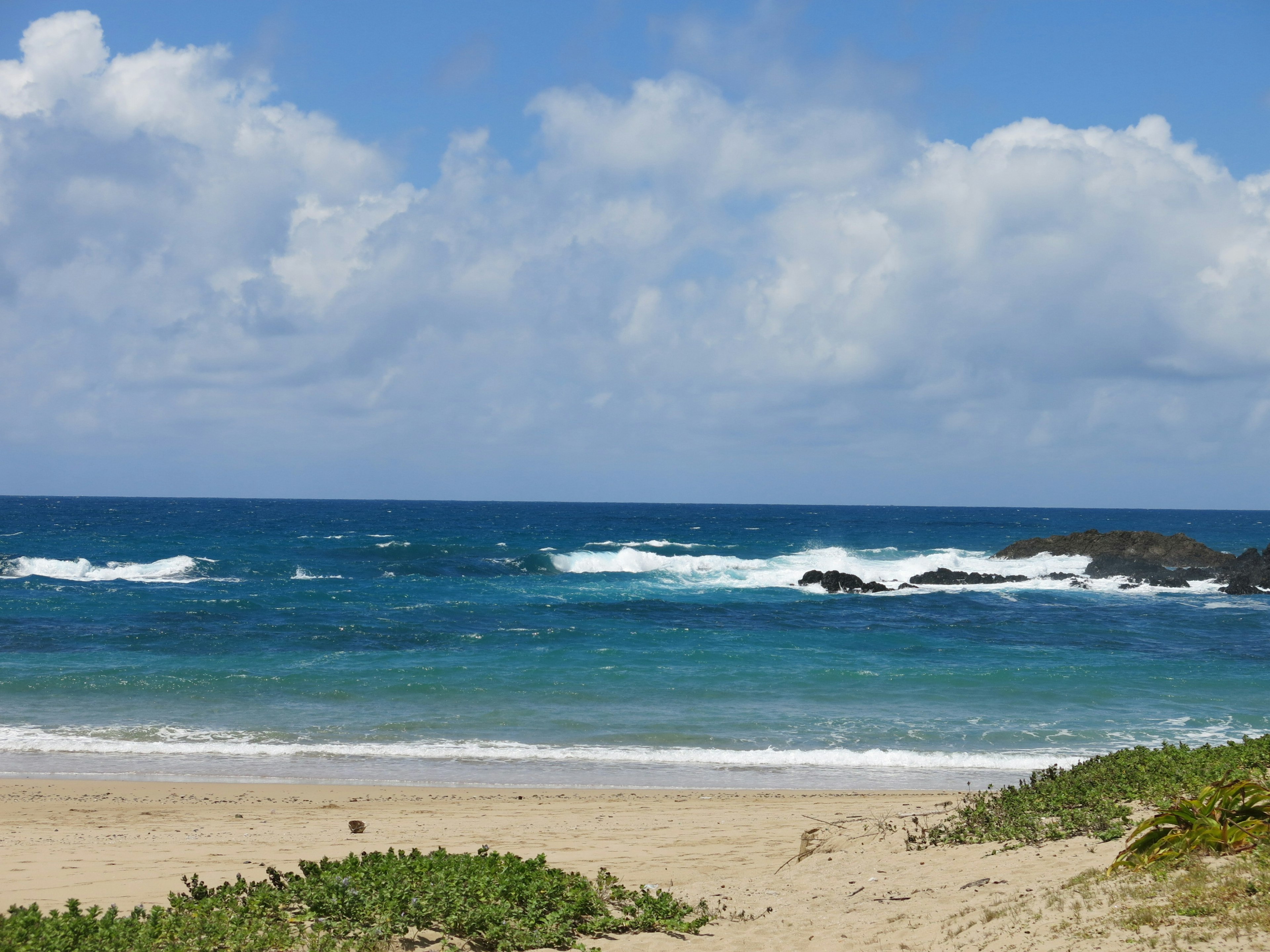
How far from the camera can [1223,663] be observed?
810 inches

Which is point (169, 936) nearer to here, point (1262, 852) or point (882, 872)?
point (882, 872)

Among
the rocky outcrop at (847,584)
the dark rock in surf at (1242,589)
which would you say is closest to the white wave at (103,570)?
the rocky outcrop at (847,584)

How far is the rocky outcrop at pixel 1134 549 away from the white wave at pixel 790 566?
914 mm

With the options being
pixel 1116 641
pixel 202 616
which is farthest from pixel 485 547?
pixel 1116 641

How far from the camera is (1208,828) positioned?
5363 millimetres

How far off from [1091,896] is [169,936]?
541 centimetres

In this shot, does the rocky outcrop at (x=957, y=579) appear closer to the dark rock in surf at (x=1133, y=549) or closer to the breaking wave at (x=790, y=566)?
the breaking wave at (x=790, y=566)

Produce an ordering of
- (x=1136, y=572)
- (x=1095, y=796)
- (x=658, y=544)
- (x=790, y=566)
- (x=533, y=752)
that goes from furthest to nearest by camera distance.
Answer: (x=658, y=544), (x=790, y=566), (x=1136, y=572), (x=533, y=752), (x=1095, y=796)

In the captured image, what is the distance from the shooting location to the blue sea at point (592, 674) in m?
12.7

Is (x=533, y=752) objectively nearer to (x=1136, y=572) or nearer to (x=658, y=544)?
(x=1136, y=572)

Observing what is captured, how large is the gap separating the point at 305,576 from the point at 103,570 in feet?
34.8

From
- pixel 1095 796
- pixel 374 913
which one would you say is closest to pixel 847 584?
pixel 1095 796

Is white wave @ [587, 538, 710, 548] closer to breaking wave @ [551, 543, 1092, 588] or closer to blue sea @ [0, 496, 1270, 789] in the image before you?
breaking wave @ [551, 543, 1092, 588]

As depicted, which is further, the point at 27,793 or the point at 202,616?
the point at 202,616
